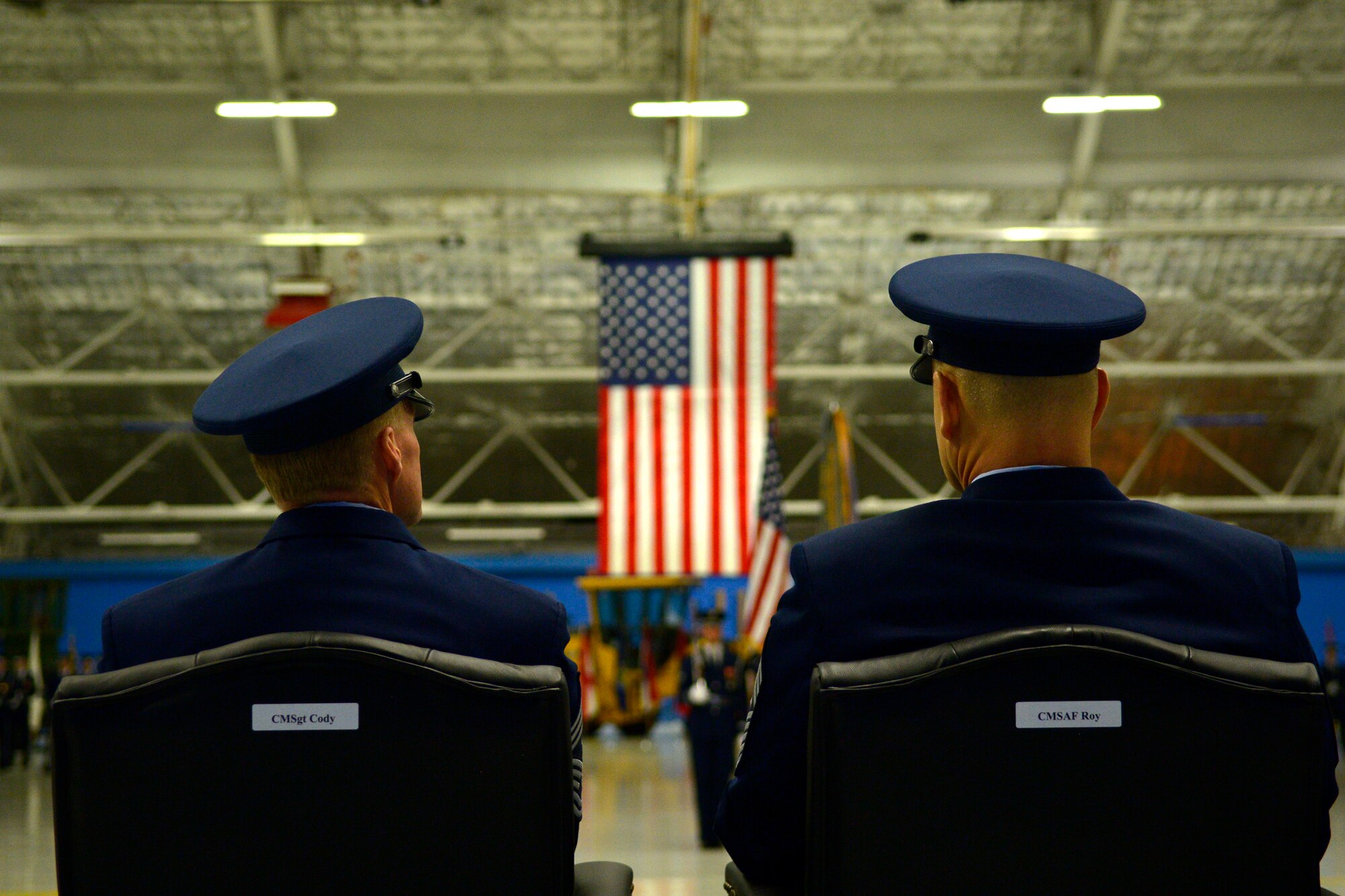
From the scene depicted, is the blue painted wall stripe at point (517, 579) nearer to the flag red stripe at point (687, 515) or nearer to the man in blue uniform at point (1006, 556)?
the flag red stripe at point (687, 515)

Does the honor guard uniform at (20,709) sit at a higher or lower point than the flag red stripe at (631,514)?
lower

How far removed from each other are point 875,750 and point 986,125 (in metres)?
12.7

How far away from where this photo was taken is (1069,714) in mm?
1215

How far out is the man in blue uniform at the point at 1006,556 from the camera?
54.2 inches

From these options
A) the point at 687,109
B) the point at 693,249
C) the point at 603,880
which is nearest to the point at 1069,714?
the point at 603,880

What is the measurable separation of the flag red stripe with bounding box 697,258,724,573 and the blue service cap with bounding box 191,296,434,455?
6.56m

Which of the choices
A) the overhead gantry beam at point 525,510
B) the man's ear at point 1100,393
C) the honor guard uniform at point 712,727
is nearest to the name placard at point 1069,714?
the man's ear at point 1100,393

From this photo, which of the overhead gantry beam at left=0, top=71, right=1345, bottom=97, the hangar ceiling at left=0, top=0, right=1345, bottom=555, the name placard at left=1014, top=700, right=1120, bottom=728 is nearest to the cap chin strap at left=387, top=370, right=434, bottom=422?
the name placard at left=1014, top=700, right=1120, bottom=728

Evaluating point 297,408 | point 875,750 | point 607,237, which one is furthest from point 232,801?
point 607,237

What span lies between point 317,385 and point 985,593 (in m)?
0.92

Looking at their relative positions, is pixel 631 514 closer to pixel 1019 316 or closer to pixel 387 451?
pixel 387 451

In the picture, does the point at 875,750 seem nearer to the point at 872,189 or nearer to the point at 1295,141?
the point at 872,189

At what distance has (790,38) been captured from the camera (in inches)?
507

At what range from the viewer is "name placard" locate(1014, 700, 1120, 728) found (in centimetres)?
121
